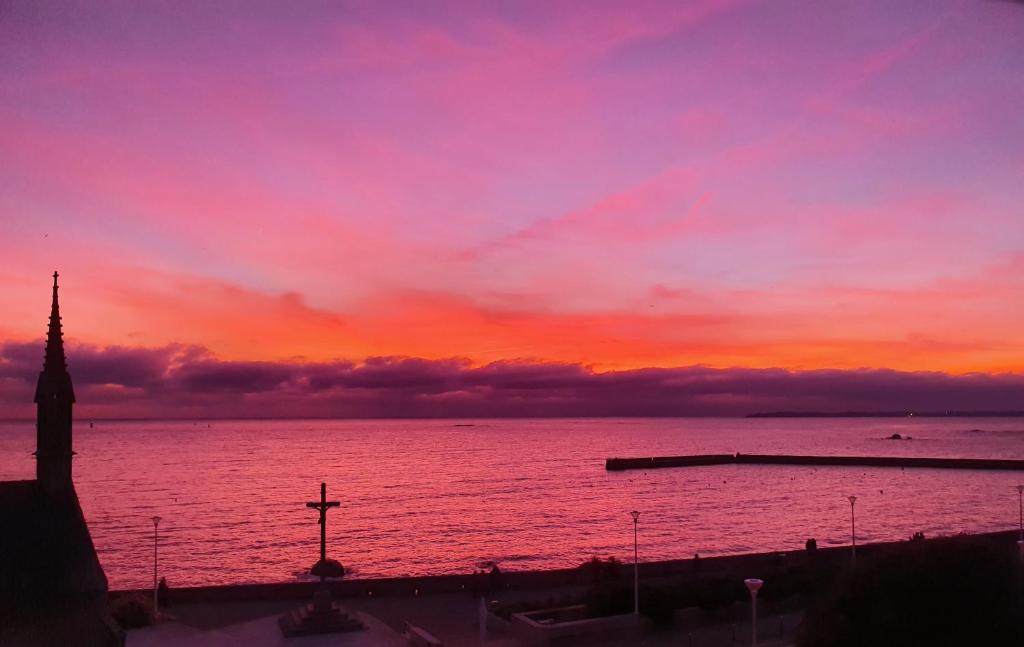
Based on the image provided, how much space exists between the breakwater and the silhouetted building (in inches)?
5125

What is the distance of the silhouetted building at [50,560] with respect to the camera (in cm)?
2017

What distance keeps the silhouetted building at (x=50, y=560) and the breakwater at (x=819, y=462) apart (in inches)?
5125

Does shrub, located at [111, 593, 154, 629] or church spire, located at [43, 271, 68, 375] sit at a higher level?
church spire, located at [43, 271, 68, 375]

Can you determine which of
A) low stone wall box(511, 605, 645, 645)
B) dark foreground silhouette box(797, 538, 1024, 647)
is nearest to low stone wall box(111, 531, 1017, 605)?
low stone wall box(511, 605, 645, 645)

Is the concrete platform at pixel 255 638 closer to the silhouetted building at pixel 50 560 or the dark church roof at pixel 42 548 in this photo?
the silhouetted building at pixel 50 560

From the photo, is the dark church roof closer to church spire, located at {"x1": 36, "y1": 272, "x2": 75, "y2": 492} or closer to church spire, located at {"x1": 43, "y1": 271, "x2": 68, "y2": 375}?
church spire, located at {"x1": 36, "y1": 272, "x2": 75, "y2": 492}

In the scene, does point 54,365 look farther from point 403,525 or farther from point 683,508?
point 683,508

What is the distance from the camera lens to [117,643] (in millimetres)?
21406

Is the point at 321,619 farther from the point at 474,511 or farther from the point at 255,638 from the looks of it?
the point at 474,511

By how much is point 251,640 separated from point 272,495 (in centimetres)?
8552

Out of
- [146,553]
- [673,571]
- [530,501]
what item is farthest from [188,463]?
[673,571]

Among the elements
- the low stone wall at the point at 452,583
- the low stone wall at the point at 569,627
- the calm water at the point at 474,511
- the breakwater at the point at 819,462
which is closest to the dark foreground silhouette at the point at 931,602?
the low stone wall at the point at 569,627

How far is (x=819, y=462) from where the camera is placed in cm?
16012

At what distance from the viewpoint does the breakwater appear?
144 metres
